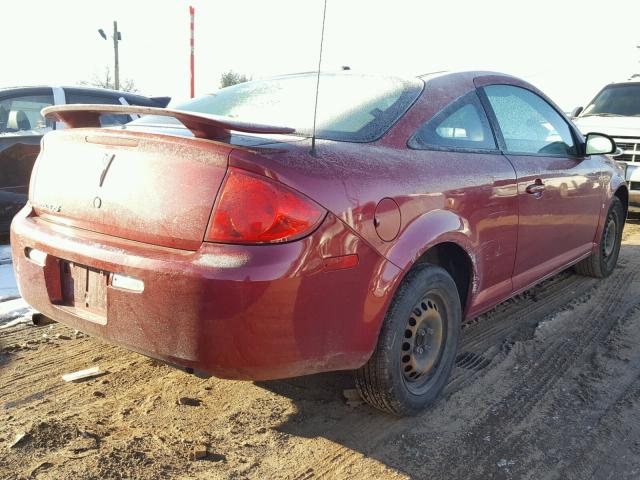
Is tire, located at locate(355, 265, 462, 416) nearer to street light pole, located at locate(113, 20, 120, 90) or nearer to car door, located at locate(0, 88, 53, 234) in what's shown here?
car door, located at locate(0, 88, 53, 234)

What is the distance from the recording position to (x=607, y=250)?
5168 millimetres

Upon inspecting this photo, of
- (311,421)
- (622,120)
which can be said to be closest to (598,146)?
(311,421)

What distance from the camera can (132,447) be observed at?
8.02 ft

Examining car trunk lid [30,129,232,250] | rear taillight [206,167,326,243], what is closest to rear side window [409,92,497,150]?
rear taillight [206,167,326,243]

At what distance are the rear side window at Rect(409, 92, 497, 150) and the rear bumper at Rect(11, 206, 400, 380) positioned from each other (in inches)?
31.4

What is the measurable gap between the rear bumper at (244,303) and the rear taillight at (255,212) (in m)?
0.04

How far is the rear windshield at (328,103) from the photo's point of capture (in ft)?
8.68

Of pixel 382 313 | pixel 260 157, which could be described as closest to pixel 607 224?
pixel 382 313

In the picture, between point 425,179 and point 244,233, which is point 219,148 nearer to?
point 244,233

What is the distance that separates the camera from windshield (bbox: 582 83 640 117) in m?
8.71

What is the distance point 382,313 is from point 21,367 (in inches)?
81.0

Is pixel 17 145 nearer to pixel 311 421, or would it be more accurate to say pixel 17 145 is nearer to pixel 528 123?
pixel 311 421

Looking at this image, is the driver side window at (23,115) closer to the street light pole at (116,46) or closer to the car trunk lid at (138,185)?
the car trunk lid at (138,185)

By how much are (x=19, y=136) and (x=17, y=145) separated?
0.32ft
